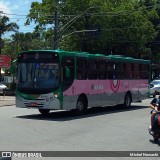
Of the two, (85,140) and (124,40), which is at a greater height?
(124,40)

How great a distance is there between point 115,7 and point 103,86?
123 feet

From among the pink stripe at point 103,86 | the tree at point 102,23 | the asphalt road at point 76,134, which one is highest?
the tree at point 102,23

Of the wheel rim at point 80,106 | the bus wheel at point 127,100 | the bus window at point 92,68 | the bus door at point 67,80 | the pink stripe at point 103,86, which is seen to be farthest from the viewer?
the bus wheel at point 127,100

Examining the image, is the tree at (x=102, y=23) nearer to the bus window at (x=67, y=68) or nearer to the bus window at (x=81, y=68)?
the bus window at (x=81, y=68)

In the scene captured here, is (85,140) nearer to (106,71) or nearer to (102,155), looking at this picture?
(102,155)

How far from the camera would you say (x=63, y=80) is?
18.4 meters

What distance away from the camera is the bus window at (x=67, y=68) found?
1847cm

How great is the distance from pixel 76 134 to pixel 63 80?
5.46 meters

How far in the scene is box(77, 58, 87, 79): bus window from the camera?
1956cm

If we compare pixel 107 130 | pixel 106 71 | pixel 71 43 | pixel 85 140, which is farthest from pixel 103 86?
pixel 71 43

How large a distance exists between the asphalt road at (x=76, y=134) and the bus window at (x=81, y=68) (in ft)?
7.36

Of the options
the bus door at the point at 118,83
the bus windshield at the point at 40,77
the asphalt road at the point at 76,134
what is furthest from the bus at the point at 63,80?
the asphalt road at the point at 76,134

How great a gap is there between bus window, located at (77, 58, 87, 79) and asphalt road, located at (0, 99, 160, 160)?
2.24m

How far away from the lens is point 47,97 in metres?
18.2
